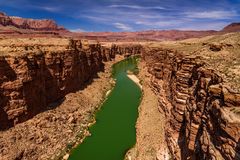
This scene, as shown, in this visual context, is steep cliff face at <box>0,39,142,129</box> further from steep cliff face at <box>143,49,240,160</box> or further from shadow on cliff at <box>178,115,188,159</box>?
shadow on cliff at <box>178,115,188,159</box>

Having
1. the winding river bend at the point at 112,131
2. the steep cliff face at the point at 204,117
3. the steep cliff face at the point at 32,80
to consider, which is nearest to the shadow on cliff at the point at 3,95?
the steep cliff face at the point at 32,80

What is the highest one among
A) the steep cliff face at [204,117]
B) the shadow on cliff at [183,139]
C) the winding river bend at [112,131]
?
the steep cliff face at [204,117]

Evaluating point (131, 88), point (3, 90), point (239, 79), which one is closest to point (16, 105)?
point (3, 90)

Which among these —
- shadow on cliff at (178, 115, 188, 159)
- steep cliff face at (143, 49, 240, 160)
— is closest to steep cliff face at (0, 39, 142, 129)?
steep cliff face at (143, 49, 240, 160)

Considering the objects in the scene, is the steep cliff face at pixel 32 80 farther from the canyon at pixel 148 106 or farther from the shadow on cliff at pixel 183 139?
the shadow on cliff at pixel 183 139

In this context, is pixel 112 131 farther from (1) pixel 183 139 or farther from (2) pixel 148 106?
(1) pixel 183 139

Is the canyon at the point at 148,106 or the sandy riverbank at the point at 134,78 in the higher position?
the canyon at the point at 148,106
